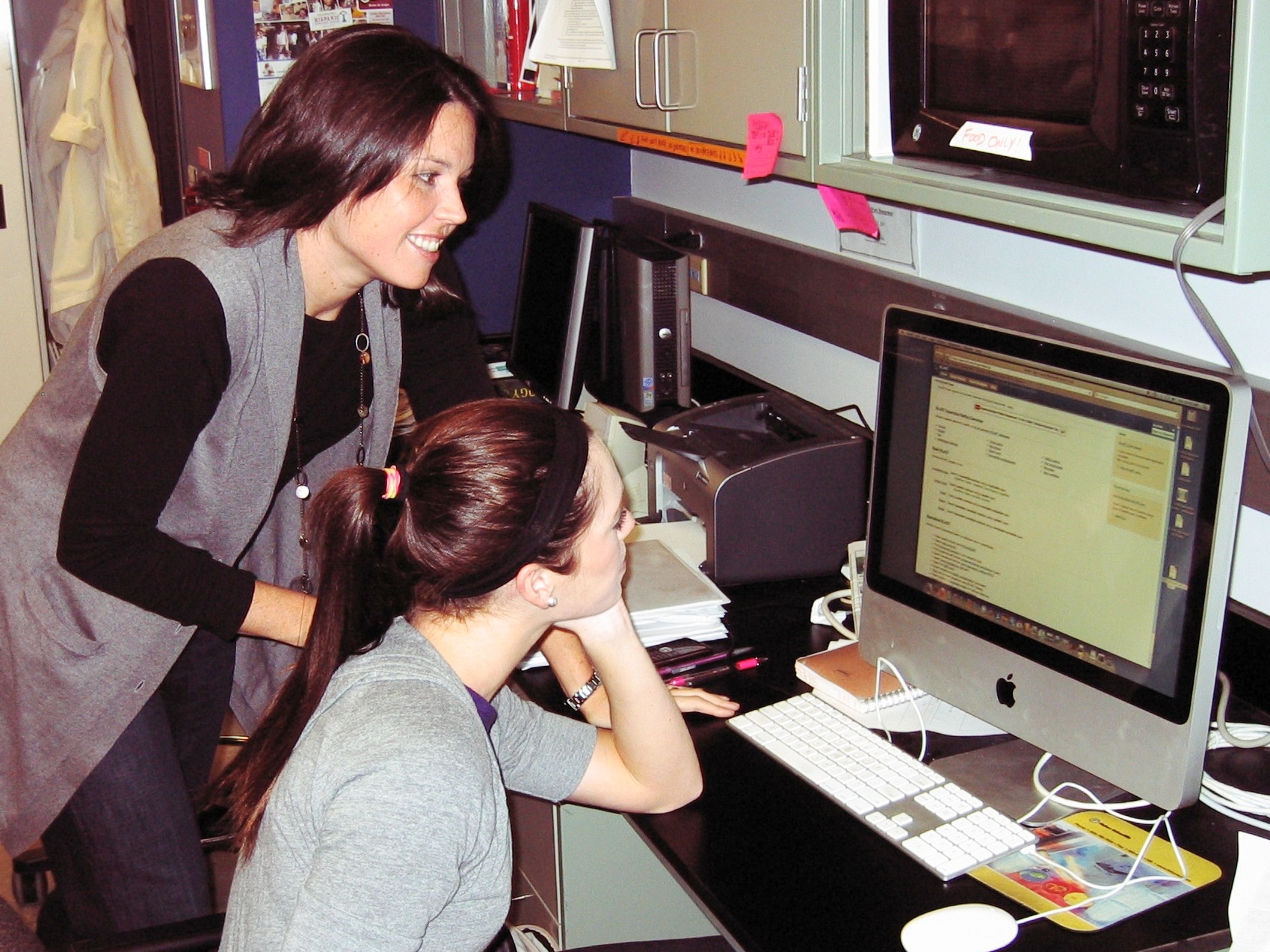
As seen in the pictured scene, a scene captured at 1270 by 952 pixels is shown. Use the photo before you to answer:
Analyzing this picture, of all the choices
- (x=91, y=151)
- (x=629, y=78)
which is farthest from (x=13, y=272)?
(x=629, y=78)

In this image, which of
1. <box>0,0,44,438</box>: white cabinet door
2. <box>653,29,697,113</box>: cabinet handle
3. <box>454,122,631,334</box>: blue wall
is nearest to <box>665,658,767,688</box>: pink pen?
<box>653,29,697,113</box>: cabinet handle

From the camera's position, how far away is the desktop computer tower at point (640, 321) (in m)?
2.34

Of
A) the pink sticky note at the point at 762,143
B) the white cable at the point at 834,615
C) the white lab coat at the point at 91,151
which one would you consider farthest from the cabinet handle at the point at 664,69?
the white lab coat at the point at 91,151

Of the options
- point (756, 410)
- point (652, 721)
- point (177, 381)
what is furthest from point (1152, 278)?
point (177, 381)

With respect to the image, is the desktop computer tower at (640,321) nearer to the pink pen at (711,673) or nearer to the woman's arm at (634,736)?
the pink pen at (711,673)

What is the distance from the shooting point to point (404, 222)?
4.84 ft

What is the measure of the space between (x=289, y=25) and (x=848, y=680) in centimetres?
188

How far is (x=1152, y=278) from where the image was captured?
5.04 ft

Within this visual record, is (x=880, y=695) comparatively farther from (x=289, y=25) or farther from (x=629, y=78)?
(x=289, y=25)

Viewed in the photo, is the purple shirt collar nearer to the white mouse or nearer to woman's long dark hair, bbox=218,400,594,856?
woman's long dark hair, bbox=218,400,594,856

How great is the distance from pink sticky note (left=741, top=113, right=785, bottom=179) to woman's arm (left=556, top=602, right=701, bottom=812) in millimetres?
553

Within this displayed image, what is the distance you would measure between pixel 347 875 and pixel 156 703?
2.42 feet

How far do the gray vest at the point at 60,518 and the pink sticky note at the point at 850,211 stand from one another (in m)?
0.79

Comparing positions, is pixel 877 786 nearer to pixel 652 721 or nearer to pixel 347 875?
pixel 652 721
